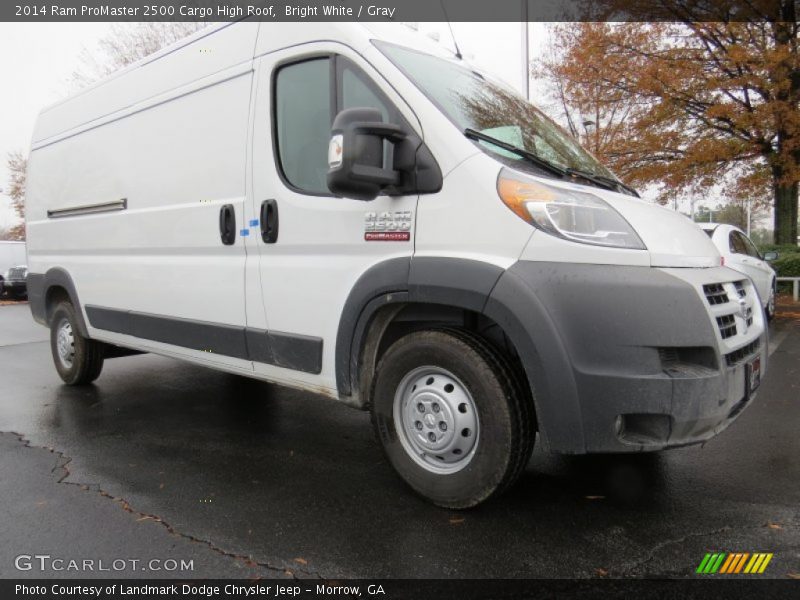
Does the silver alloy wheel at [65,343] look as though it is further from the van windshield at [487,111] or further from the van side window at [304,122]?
the van windshield at [487,111]

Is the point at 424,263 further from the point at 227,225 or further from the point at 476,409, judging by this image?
the point at 227,225

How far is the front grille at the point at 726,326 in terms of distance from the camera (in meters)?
2.49

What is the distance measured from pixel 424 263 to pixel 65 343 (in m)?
4.52

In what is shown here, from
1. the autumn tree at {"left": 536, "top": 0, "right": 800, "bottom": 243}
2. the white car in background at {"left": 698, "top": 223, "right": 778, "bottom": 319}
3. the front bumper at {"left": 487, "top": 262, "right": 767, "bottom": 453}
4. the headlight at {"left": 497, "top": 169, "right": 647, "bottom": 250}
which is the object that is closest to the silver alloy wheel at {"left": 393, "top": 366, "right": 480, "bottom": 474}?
the front bumper at {"left": 487, "top": 262, "right": 767, "bottom": 453}

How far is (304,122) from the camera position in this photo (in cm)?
332

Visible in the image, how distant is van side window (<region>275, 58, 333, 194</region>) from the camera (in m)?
3.20

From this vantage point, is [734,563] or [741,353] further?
[741,353]

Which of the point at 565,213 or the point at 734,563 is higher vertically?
the point at 565,213

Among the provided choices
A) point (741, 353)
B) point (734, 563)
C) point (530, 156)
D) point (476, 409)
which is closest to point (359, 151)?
point (530, 156)

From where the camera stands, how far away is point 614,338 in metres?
2.34

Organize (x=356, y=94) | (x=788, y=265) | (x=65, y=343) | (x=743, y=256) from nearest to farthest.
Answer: (x=356, y=94) < (x=65, y=343) < (x=743, y=256) < (x=788, y=265)

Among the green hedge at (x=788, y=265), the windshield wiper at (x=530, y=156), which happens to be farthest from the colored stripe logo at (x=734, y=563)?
the green hedge at (x=788, y=265)

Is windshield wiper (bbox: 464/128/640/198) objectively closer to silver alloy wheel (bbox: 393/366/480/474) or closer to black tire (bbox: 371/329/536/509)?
black tire (bbox: 371/329/536/509)

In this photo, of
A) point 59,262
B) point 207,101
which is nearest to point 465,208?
point 207,101
